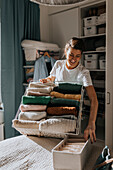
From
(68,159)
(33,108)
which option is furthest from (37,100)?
(68,159)

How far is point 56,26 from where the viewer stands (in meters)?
3.42

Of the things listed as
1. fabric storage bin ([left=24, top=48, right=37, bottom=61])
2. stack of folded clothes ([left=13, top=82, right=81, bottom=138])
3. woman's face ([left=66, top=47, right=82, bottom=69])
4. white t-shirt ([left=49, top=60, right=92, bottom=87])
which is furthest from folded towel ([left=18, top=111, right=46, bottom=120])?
fabric storage bin ([left=24, top=48, right=37, bottom=61])

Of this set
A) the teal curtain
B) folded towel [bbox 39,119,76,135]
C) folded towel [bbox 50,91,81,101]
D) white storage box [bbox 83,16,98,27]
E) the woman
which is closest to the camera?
folded towel [bbox 39,119,76,135]

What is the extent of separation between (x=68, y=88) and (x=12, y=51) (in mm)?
1838

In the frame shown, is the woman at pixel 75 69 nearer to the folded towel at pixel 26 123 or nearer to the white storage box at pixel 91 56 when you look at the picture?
the folded towel at pixel 26 123

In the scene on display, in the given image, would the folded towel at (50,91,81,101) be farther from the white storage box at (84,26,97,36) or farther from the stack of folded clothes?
the white storage box at (84,26,97,36)

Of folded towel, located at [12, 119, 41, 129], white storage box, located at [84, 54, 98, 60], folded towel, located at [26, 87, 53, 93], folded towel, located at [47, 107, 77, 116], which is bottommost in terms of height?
folded towel, located at [12, 119, 41, 129]

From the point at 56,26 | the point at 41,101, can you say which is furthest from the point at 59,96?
the point at 56,26

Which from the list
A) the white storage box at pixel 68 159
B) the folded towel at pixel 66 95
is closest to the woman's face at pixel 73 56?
the folded towel at pixel 66 95

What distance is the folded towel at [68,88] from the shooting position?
1189 mm

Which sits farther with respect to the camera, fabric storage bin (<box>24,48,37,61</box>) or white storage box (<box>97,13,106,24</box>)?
fabric storage bin (<box>24,48,37,61</box>)

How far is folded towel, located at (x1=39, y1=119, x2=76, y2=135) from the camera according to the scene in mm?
1039

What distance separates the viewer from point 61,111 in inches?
43.2

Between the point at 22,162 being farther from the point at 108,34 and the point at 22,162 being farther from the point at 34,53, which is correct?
the point at 34,53
